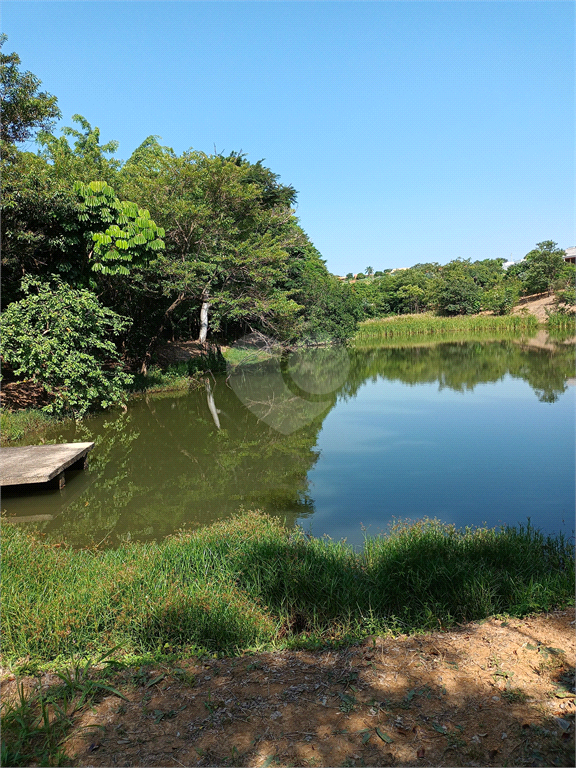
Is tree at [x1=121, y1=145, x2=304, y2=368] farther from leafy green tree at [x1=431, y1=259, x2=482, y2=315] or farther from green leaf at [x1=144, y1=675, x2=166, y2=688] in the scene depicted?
leafy green tree at [x1=431, y1=259, x2=482, y2=315]

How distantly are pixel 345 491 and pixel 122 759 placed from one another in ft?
16.6

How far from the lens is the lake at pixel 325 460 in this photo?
6.43 m

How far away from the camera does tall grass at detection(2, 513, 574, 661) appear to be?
139 inches

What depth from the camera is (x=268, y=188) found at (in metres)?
24.8

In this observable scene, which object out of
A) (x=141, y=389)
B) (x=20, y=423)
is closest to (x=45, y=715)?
(x=20, y=423)

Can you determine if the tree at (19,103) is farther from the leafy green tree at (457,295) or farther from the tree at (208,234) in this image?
the leafy green tree at (457,295)

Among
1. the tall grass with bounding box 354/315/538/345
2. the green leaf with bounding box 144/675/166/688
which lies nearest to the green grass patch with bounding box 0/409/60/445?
the green leaf with bounding box 144/675/166/688

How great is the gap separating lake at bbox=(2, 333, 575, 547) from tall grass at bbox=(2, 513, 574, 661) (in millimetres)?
1171

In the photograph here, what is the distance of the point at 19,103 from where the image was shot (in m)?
12.6

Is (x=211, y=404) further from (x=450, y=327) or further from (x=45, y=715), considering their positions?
(x=450, y=327)

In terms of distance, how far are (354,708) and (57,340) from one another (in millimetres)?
9397

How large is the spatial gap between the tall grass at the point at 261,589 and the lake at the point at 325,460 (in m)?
1.17

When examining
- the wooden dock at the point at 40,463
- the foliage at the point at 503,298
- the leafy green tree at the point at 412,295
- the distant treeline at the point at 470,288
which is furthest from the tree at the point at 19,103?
the leafy green tree at the point at 412,295

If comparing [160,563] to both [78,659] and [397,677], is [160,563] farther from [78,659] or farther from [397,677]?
[397,677]
